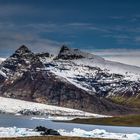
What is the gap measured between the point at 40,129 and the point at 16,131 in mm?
6520

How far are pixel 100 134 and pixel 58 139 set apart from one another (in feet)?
135

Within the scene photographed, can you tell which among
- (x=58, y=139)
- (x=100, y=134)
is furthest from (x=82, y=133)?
(x=58, y=139)

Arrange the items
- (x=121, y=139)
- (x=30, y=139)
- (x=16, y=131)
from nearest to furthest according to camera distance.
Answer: (x=30, y=139), (x=121, y=139), (x=16, y=131)

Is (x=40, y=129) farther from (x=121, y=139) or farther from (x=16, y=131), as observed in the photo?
(x=121, y=139)

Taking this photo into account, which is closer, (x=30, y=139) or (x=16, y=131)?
(x=30, y=139)

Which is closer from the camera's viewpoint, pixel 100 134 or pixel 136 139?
pixel 136 139

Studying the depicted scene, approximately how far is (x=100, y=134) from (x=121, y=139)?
20.9 m

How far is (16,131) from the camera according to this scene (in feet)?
370

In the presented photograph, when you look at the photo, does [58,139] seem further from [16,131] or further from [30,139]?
[16,131]

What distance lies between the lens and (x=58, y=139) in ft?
245

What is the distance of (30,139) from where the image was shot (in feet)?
238

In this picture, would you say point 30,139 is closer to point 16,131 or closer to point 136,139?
point 136,139

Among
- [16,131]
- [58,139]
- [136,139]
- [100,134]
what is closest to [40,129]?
[16,131]

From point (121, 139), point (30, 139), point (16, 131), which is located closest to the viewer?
point (30, 139)
